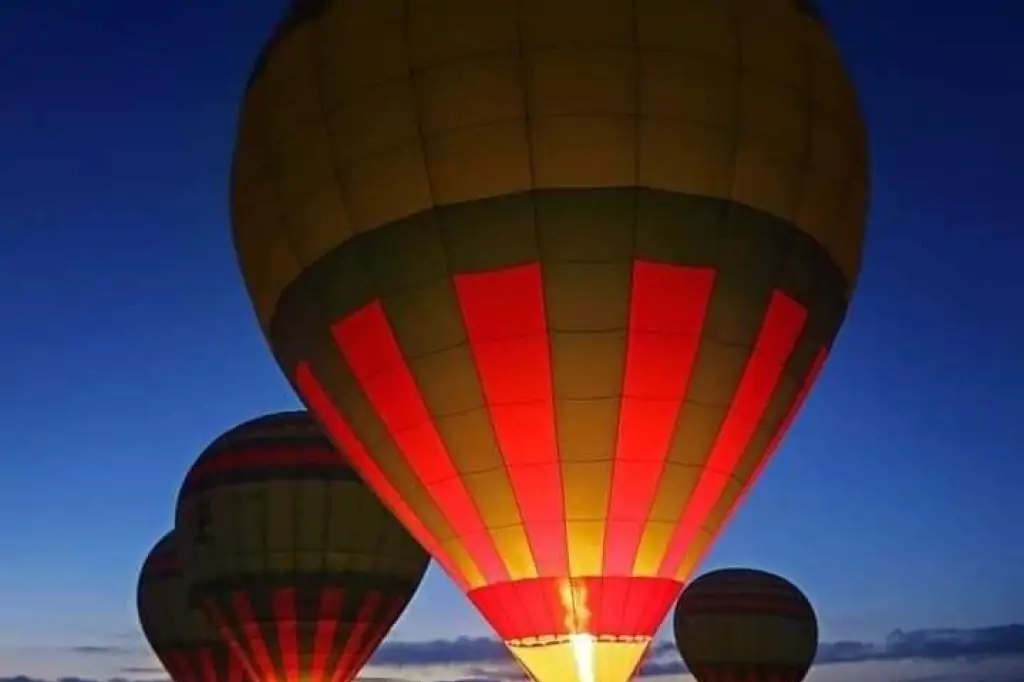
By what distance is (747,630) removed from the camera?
2538 centimetres

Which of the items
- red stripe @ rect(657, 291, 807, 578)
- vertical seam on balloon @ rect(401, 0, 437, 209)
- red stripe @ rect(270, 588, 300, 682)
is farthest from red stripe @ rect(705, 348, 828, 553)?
red stripe @ rect(270, 588, 300, 682)

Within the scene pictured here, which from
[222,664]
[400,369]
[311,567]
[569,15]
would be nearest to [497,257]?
[400,369]

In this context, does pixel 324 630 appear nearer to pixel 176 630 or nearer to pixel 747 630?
pixel 176 630

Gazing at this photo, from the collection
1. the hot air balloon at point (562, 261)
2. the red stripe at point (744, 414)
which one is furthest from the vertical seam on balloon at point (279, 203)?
the red stripe at point (744, 414)

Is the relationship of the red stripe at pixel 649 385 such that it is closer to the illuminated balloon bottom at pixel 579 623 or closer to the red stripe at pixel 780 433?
the illuminated balloon bottom at pixel 579 623

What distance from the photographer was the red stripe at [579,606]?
9414mm

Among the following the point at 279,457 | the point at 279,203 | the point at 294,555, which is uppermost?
the point at 279,457

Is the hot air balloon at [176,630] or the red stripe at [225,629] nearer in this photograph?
the red stripe at [225,629]

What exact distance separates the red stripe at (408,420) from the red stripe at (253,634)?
9.93 metres

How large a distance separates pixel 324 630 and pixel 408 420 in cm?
1020

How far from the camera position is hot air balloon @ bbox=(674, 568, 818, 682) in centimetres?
2528

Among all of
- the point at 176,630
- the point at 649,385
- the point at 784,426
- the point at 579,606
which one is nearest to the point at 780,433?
the point at 784,426

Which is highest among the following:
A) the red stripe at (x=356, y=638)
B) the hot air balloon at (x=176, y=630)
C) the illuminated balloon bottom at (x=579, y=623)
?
the hot air balloon at (x=176, y=630)

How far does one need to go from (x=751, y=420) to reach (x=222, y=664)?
17.9m
